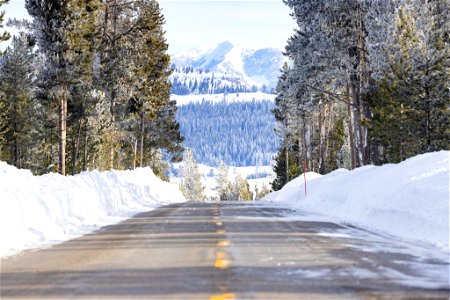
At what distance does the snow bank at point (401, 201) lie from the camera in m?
12.6

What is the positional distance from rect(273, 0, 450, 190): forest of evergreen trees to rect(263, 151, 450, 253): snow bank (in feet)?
18.0

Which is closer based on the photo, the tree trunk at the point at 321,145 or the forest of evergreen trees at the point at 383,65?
the forest of evergreen trees at the point at 383,65

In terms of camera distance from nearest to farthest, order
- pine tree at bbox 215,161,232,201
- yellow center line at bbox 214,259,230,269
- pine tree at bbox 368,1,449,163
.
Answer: yellow center line at bbox 214,259,230,269 → pine tree at bbox 368,1,449,163 → pine tree at bbox 215,161,232,201

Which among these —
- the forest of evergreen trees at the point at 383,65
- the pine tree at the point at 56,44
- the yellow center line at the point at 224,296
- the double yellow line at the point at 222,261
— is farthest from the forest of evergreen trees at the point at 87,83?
the yellow center line at the point at 224,296

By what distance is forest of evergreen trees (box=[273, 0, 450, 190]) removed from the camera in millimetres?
26891

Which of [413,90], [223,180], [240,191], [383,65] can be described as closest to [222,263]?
[413,90]

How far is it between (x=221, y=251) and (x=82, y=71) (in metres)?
24.8

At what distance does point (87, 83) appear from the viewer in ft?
112

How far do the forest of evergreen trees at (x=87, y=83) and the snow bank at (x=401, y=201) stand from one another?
53.3 feet

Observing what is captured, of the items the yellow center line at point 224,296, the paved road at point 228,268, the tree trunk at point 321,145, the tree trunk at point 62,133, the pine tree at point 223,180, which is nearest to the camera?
the yellow center line at point 224,296

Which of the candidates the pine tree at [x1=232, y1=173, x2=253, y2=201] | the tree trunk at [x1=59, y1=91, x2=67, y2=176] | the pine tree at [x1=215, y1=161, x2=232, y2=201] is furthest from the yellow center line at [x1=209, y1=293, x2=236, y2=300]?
the pine tree at [x1=215, y1=161, x2=232, y2=201]

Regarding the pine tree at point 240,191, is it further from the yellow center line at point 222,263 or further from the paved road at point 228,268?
the yellow center line at point 222,263

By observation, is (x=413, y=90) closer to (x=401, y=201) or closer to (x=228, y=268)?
Result: (x=401, y=201)

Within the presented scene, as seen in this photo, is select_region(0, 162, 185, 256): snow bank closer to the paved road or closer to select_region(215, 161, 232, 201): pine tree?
the paved road
